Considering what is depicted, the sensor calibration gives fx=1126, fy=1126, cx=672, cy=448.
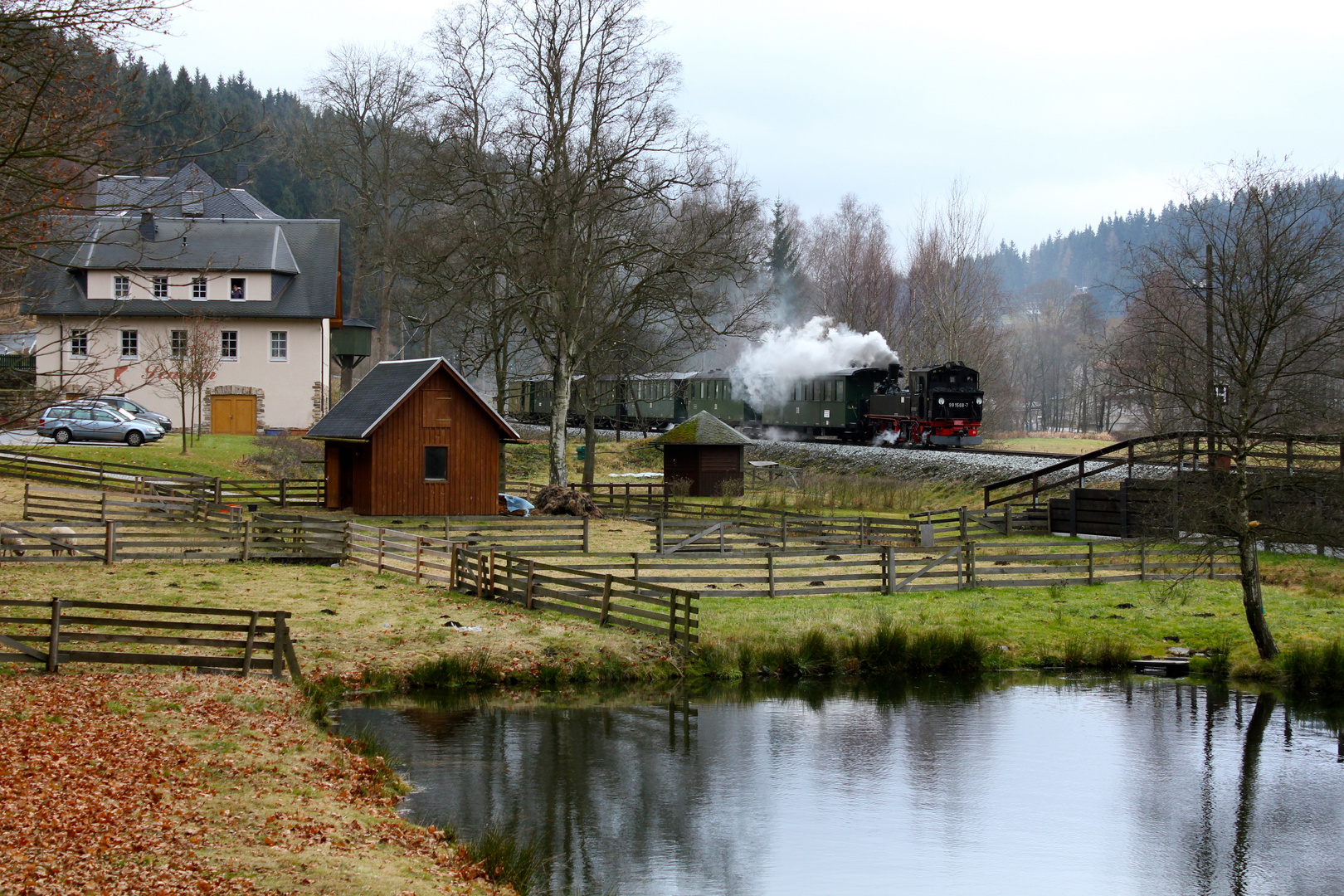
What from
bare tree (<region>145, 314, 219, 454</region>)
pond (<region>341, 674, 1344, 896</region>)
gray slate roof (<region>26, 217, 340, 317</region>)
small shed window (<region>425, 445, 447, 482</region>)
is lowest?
pond (<region>341, 674, 1344, 896</region>)

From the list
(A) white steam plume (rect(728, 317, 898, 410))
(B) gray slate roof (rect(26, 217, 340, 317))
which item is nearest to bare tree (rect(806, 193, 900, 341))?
(A) white steam plume (rect(728, 317, 898, 410))

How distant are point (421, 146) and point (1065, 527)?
24.7 meters

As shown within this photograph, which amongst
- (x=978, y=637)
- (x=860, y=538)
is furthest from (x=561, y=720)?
(x=860, y=538)

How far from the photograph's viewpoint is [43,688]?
13.8 meters

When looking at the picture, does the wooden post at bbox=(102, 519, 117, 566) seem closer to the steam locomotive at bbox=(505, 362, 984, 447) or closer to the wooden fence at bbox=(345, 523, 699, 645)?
the wooden fence at bbox=(345, 523, 699, 645)

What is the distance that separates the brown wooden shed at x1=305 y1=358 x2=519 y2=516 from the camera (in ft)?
104

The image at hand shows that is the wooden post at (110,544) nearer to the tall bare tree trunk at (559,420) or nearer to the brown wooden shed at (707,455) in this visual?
the tall bare tree trunk at (559,420)

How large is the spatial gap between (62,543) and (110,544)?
3.57 ft

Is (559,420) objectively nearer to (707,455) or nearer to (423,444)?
(423,444)

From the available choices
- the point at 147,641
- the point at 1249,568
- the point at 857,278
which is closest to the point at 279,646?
the point at 147,641

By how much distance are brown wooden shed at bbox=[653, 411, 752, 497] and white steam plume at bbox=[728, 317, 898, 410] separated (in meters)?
12.3

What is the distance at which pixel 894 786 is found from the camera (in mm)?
14422

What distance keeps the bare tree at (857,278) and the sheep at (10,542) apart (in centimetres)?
4769

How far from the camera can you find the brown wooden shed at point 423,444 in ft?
104
